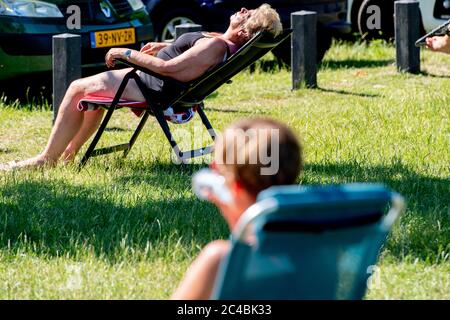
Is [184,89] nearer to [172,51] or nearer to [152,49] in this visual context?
[172,51]

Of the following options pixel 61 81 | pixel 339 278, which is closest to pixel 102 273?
pixel 339 278

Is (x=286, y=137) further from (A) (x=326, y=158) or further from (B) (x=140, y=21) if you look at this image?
(B) (x=140, y=21)

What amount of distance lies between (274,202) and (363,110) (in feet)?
21.5

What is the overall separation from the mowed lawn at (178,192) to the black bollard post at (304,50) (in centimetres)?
15

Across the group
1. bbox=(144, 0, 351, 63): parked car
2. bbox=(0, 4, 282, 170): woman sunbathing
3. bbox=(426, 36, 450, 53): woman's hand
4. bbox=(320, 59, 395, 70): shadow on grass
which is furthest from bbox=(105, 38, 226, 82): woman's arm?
bbox=(320, 59, 395, 70): shadow on grass

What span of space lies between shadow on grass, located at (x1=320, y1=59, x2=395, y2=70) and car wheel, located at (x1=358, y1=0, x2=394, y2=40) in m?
0.77

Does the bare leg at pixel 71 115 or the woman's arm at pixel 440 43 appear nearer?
the woman's arm at pixel 440 43

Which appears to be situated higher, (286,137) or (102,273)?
(286,137)

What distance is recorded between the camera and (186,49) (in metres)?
7.43

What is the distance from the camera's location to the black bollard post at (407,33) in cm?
1146

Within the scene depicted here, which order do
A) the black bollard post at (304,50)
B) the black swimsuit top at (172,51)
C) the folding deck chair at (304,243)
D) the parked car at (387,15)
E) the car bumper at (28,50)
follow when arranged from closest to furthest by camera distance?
1. the folding deck chair at (304,243)
2. the black swimsuit top at (172,51)
3. the car bumper at (28,50)
4. the black bollard post at (304,50)
5. the parked car at (387,15)

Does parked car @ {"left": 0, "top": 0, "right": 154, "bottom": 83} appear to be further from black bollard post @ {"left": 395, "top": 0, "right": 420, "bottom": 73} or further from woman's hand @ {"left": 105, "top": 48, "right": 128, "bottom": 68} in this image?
woman's hand @ {"left": 105, "top": 48, "right": 128, "bottom": 68}

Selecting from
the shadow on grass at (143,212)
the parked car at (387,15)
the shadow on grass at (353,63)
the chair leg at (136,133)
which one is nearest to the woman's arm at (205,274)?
the shadow on grass at (143,212)

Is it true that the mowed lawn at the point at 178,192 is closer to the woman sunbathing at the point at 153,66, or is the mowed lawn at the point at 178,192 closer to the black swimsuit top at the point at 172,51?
the woman sunbathing at the point at 153,66
